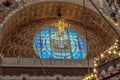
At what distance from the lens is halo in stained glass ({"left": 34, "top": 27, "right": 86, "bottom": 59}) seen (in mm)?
19109

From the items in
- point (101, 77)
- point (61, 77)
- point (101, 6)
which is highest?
point (101, 6)

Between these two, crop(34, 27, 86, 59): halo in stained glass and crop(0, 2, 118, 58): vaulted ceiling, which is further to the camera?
crop(34, 27, 86, 59): halo in stained glass

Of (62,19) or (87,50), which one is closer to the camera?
(87,50)

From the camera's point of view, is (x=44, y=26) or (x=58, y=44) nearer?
(x=58, y=44)

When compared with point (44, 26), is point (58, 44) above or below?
below

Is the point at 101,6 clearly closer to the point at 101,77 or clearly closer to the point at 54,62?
the point at 54,62

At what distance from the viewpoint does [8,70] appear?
17.5 meters

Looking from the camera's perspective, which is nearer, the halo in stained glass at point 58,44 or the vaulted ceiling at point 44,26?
the vaulted ceiling at point 44,26

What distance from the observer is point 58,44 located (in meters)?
19.5

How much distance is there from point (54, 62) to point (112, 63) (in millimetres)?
9476

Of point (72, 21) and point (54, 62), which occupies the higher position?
point (72, 21)

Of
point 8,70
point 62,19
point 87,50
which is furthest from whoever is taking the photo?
point 62,19

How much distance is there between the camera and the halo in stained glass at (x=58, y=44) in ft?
62.7

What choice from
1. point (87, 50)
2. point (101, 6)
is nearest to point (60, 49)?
point (87, 50)
